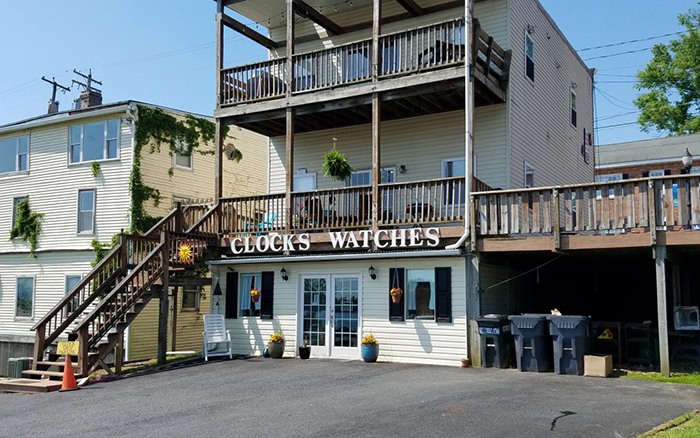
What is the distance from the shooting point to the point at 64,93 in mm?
35375

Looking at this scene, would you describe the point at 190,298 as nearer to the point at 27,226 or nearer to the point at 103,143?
the point at 103,143

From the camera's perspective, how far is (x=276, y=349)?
1731 centimetres

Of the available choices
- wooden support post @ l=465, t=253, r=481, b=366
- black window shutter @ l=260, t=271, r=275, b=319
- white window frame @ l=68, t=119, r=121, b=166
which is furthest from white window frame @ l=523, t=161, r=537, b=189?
white window frame @ l=68, t=119, r=121, b=166

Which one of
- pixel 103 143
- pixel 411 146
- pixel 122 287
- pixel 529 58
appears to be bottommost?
pixel 122 287

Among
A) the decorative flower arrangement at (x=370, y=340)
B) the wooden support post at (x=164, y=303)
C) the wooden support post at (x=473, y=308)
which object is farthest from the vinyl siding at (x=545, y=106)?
the wooden support post at (x=164, y=303)

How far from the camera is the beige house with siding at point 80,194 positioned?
2478 centimetres

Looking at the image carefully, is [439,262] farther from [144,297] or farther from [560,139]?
[560,139]

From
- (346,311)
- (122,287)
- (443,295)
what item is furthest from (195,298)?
(443,295)

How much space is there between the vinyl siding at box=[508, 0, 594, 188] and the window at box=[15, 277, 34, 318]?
18.4 meters

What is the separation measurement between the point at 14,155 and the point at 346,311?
57.9 ft

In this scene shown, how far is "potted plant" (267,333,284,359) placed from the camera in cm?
1731

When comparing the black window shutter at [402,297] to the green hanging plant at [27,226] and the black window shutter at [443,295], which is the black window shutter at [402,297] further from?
the green hanging plant at [27,226]

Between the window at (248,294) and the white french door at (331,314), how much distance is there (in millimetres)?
1341

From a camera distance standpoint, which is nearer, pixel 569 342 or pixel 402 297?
pixel 569 342
